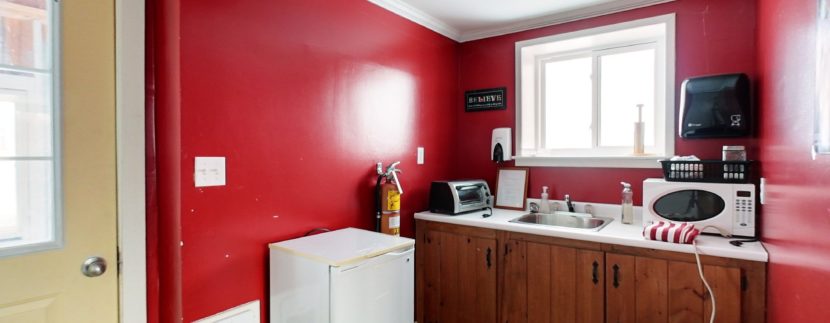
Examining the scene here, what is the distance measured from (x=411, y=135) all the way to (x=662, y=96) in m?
1.64

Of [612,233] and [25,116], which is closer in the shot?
[25,116]

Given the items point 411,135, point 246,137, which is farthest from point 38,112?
point 411,135

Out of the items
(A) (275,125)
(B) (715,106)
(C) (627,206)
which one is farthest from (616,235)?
(A) (275,125)

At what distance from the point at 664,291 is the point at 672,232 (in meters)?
0.29

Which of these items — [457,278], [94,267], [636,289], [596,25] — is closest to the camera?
[94,267]

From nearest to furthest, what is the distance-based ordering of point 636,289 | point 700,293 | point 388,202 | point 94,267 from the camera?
point 94,267 → point 700,293 → point 636,289 → point 388,202

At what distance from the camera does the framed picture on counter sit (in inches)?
113

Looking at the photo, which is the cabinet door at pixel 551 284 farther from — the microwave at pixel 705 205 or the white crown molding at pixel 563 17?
the white crown molding at pixel 563 17

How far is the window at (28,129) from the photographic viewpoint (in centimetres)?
118

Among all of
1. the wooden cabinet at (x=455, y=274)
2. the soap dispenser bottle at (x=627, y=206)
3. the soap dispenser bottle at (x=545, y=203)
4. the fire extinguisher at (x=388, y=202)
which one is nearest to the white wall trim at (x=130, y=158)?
the fire extinguisher at (x=388, y=202)

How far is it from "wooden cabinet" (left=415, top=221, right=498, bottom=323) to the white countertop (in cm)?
6

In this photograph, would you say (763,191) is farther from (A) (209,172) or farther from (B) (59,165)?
(B) (59,165)

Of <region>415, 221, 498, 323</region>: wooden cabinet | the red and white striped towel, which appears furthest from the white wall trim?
the red and white striped towel

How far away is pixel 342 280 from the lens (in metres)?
1.50
